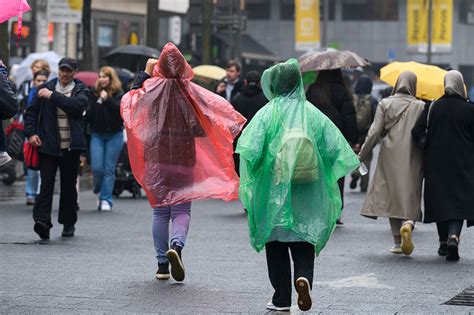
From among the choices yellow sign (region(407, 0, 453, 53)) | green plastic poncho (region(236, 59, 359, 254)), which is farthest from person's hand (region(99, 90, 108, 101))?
yellow sign (region(407, 0, 453, 53))

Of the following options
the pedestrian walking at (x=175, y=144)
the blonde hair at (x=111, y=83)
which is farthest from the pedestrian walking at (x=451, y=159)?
the blonde hair at (x=111, y=83)

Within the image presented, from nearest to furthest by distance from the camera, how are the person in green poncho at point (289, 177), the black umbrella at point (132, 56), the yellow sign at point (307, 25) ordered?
the person in green poncho at point (289, 177) < the black umbrella at point (132, 56) < the yellow sign at point (307, 25)

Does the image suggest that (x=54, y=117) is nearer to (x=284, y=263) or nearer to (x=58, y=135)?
(x=58, y=135)

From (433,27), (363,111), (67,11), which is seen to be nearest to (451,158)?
(363,111)

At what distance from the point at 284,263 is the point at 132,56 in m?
15.5

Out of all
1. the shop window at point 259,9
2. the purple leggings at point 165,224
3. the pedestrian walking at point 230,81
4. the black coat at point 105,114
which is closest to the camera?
the purple leggings at point 165,224

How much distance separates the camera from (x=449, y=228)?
1173cm

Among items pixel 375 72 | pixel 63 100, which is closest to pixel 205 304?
pixel 63 100

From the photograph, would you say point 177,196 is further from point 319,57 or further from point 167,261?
point 319,57

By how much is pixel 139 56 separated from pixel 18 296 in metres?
14.7

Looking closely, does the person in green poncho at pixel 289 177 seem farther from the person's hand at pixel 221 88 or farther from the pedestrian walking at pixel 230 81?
the person's hand at pixel 221 88

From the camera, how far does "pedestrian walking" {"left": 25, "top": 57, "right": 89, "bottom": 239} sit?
1282 cm

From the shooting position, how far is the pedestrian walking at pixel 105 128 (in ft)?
53.8

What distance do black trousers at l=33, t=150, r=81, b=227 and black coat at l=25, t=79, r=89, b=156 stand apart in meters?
0.11
